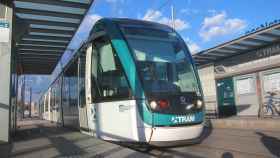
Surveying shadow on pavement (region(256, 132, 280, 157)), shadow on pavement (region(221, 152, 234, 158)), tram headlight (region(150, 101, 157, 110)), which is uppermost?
tram headlight (region(150, 101, 157, 110))

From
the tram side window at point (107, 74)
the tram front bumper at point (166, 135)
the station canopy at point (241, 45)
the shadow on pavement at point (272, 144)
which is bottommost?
the shadow on pavement at point (272, 144)

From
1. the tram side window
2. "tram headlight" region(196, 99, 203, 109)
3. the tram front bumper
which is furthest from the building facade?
the tram front bumper

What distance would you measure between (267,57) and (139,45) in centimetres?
1058

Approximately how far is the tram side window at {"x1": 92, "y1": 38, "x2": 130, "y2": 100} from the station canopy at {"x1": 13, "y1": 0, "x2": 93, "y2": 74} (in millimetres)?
2421

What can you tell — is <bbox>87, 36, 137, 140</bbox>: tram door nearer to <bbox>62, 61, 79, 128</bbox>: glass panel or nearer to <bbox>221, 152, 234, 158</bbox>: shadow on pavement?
<bbox>221, 152, 234, 158</bbox>: shadow on pavement

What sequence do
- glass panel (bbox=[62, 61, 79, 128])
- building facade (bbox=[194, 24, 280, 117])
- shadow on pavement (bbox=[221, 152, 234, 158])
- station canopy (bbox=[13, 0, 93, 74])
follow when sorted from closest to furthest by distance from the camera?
shadow on pavement (bbox=[221, 152, 234, 158]), station canopy (bbox=[13, 0, 93, 74]), glass panel (bbox=[62, 61, 79, 128]), building facade (bbox=[194, 24, 280, 117])

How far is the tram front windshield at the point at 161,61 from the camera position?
22.6ft

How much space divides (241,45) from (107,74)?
34.2 feet

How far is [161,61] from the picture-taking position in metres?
7.20

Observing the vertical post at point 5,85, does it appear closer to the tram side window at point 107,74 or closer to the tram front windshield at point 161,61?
the tram side window at point 107,74

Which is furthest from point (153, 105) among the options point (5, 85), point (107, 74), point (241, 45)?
point (241, 45)

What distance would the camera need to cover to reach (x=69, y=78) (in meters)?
12.5

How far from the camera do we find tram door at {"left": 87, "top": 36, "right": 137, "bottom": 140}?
687 centimetres

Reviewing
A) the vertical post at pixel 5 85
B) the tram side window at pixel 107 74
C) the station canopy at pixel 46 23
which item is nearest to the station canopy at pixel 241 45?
the station canopy at pixel 46 23
